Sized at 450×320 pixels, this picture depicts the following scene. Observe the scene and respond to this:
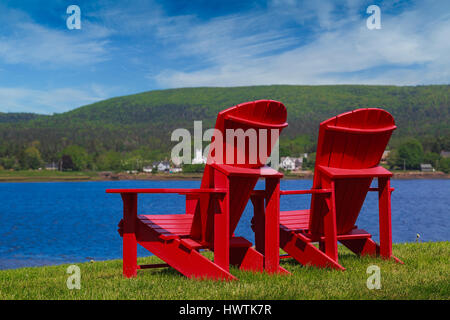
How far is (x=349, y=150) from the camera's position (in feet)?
20.8

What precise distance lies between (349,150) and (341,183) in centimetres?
44

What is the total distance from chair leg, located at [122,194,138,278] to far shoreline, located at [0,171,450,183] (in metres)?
104

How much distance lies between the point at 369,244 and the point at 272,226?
203 cm

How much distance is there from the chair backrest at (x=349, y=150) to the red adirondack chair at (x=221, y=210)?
935 mm

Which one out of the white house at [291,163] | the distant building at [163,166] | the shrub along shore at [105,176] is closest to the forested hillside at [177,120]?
the white house at [291,163]

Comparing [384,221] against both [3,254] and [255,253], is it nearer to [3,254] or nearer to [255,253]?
[255,253]

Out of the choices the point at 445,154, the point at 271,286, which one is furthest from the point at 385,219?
the point at 445,154

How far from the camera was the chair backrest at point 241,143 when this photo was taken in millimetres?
5172

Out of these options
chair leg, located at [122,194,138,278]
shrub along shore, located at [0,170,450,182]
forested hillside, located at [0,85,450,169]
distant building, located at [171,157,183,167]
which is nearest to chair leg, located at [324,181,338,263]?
chair leg, located at [122,194,138,278]

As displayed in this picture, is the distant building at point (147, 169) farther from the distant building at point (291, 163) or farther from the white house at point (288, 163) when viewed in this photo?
the distant building at point (291, 163)

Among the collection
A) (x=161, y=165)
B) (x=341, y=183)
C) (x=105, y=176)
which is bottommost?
(x=105, y=176)

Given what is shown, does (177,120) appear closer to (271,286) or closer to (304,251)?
(304,251)

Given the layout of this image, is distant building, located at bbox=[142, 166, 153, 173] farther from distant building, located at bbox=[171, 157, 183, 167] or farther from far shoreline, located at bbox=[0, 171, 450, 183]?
distant building, located at bbox=[171, 157, 183, 167]

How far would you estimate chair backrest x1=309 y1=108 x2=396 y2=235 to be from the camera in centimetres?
617
